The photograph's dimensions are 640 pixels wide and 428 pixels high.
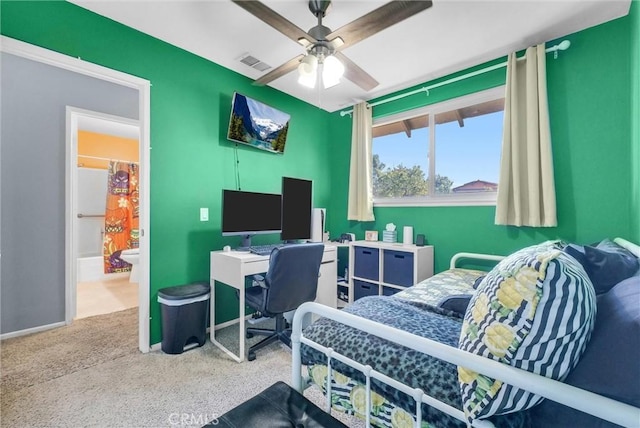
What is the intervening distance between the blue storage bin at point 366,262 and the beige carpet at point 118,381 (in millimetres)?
1127

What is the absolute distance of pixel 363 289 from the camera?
299 cm

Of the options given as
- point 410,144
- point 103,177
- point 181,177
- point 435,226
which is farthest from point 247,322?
point 103,177

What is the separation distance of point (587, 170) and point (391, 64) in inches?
69.7

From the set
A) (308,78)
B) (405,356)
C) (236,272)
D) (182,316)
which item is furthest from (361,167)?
(405,356)

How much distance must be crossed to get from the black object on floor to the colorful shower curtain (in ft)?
14.5

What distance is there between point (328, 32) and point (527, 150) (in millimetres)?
1793

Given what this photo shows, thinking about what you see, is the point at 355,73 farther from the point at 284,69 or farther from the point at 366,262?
the point at 366,262

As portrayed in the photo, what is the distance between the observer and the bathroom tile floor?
2.99 meters

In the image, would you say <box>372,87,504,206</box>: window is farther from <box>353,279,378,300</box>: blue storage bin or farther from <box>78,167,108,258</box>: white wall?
<box>78,167,108,258</box>: white wall

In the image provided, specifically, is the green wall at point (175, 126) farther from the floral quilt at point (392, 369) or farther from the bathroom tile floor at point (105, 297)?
the floral quilt at point (392, 369)

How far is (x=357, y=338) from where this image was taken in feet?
3.49

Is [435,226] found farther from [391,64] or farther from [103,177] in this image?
[103,177]

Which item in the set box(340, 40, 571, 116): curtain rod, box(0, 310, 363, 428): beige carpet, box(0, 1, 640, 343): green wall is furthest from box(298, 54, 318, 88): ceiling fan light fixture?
box(0, 310, 363, 428): beige carpet

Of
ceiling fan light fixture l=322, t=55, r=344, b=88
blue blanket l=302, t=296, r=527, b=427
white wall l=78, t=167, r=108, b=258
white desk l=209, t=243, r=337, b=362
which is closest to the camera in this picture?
blue blanket l=302, t=296, r=527, b=427
